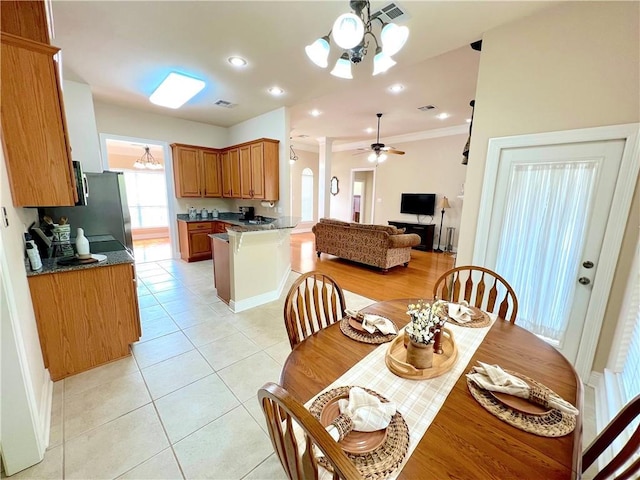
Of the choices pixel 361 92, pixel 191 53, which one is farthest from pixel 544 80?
pixel 191 53

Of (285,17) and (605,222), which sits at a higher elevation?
(285,17)

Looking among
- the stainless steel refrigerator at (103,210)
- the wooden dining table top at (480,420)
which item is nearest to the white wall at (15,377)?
the wooden dining table top at (480,420)

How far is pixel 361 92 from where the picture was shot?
3992 mm

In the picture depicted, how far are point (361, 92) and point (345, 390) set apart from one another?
418 cm

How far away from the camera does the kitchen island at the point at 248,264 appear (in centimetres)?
313

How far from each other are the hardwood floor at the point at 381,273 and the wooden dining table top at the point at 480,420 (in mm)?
2409

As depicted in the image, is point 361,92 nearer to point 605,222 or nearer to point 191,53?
point 191,53

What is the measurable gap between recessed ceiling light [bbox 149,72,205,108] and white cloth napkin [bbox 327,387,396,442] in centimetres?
390

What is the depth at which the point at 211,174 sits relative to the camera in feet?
18.3


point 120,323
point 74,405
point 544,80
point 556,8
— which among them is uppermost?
point 556,8

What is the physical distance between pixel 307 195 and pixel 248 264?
247 inches

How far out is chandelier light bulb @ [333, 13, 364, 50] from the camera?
133cm

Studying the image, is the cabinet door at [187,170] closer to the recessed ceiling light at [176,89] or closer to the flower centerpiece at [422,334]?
the recessed ceiling light at [176,89]

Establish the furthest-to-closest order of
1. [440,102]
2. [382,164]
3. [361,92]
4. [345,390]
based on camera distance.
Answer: [382,164] < [440,102] < [361,92] < [345,390]
